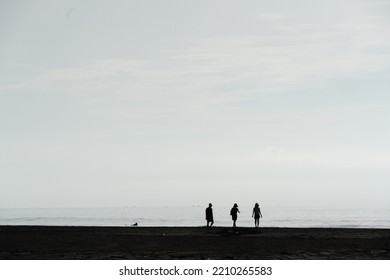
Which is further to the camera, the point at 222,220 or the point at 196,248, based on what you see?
the point at 222,220

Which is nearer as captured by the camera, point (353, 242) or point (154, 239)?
point (353, 242)

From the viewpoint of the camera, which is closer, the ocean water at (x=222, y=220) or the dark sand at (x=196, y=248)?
the dark sand at (x=196, y=248)

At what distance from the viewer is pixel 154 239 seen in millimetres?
24297

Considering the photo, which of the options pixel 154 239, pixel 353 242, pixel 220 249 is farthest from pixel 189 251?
pixel 353 242

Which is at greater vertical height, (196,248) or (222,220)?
(222,220)

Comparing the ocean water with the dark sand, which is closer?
the dark sand

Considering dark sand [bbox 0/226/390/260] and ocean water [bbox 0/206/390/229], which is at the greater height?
ocean water [bbox 0/206/390/229]

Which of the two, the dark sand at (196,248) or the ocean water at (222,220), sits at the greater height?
the ocean water at (222,220)

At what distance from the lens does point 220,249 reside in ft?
64.3
